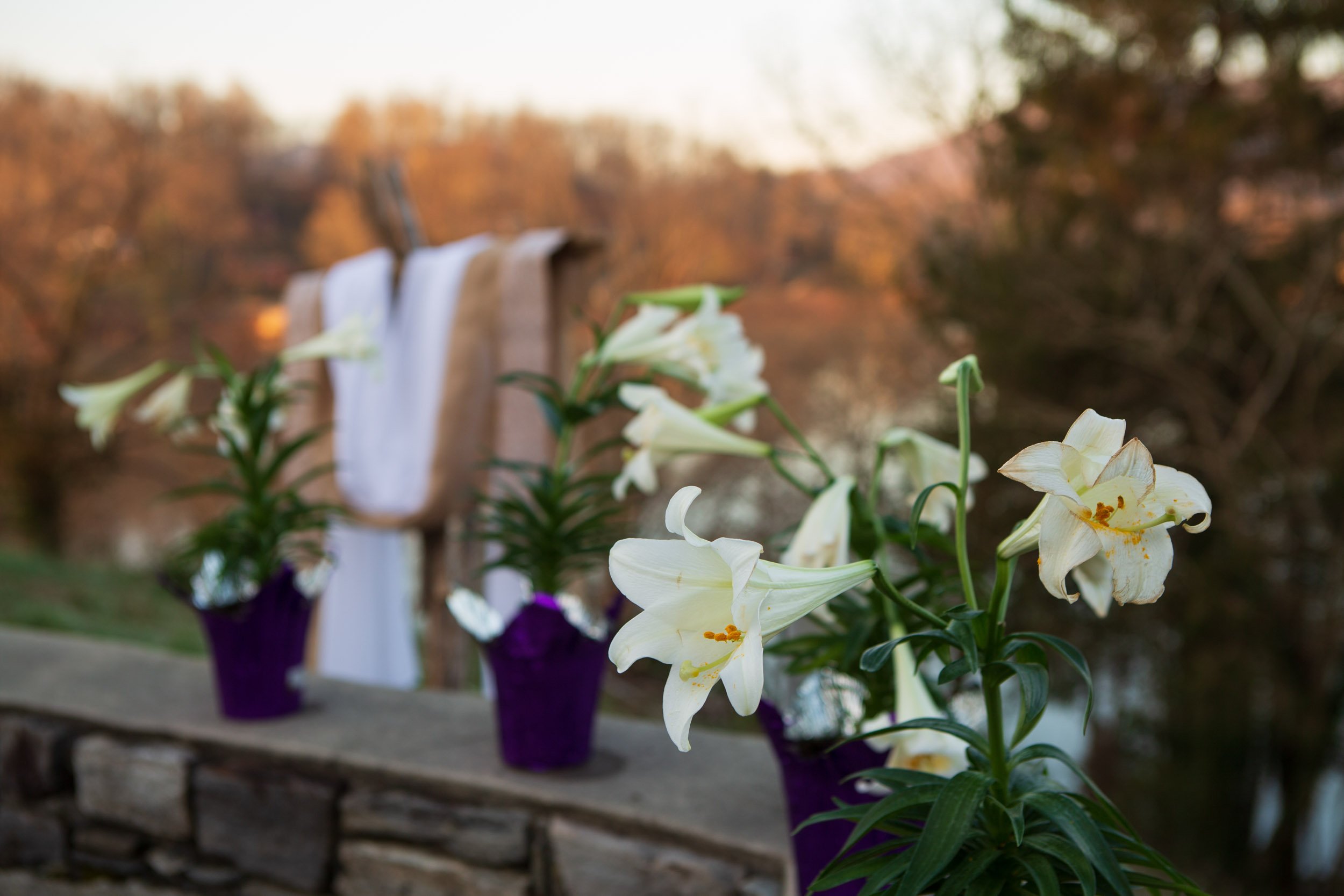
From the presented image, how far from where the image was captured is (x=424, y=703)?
1535mm

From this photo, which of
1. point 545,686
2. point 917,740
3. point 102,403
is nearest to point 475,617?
point 545,686

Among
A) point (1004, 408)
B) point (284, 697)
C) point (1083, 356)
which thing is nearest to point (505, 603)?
point (284, 697)

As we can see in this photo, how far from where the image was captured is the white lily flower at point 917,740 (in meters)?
0.79

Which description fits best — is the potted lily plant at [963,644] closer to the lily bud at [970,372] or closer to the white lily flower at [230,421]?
the lily bud at [970,372]

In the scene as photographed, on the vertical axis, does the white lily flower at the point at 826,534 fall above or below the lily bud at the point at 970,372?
below

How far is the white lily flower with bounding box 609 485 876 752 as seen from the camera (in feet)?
1.82

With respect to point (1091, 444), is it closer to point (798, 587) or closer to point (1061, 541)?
point (1061, 541)

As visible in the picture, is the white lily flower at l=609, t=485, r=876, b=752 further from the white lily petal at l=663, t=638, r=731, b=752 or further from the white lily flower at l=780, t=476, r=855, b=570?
the white lily flower at l=780, t=476, r=855, b=570

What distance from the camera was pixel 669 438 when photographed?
99 centimetres

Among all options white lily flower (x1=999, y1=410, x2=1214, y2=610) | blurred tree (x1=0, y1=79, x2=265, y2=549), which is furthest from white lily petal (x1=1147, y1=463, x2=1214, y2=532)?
blurred tree (x1=0, y1=79, x2=265, y2=549)

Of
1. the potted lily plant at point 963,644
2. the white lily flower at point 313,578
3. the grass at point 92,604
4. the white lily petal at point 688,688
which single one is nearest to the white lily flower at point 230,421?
the white lily flower at point 313,578

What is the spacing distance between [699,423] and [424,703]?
31.7 inches

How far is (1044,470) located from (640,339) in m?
0.71

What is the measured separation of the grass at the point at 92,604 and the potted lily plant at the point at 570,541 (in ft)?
8.99
